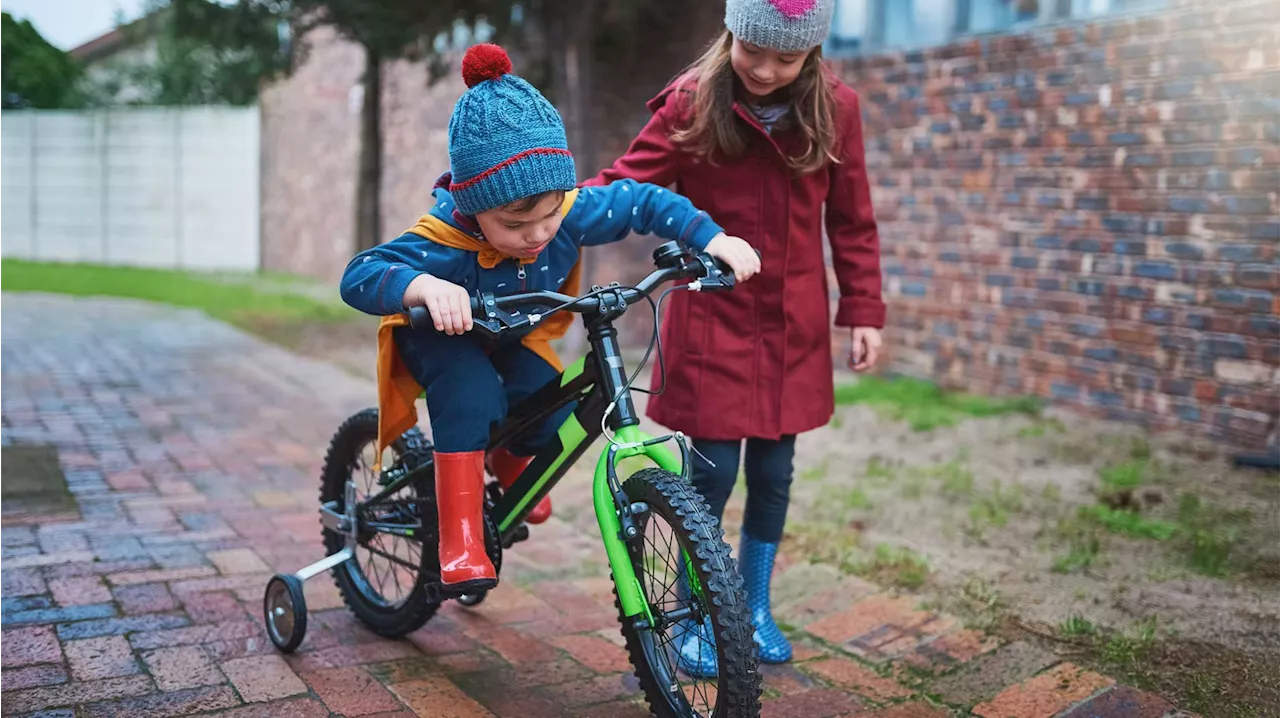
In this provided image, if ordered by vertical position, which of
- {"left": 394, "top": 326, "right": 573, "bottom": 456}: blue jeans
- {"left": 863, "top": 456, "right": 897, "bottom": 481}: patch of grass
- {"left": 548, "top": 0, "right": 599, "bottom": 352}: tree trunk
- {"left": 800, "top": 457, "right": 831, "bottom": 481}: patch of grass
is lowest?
{"left": 800, "top": 457, "right": 831, "bottom": 481}: patch of grass

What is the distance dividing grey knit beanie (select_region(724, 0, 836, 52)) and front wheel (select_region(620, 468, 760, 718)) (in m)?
0.98

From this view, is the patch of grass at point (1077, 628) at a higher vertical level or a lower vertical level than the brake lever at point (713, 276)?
lower

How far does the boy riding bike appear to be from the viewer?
2.38 meters

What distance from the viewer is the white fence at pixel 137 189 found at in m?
13.0

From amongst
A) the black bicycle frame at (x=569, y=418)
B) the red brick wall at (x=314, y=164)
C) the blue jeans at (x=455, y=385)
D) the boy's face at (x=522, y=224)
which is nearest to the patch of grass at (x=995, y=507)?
the black bicycle frame at (x=569, y=418)

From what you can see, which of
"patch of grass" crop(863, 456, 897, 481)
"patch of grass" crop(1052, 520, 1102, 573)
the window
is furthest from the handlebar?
the window

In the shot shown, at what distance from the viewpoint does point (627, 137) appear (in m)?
8.48

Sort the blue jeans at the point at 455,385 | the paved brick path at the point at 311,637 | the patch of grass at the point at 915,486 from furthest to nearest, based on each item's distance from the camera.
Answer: the patch of grass at the point at 915,486, the paved brick path at the point at 311,637, the blue jeans at the point at 455,385

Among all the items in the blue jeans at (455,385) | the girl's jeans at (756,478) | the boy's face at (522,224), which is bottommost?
the girl's jeans at (756,478)

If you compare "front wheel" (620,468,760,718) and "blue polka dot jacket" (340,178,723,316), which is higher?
"blue polka dot jacket" (340,178,723,316)

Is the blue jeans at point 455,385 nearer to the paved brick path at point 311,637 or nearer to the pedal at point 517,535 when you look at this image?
the pedal at point 517,535

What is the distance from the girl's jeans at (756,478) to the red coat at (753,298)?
0.08 metres

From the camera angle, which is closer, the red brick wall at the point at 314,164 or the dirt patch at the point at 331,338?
the dirt patch at the point at 331,338

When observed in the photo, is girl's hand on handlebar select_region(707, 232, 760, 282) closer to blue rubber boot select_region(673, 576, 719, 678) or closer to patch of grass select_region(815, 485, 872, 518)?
blue rubber boot select_region(673, 576, 719, 678)
